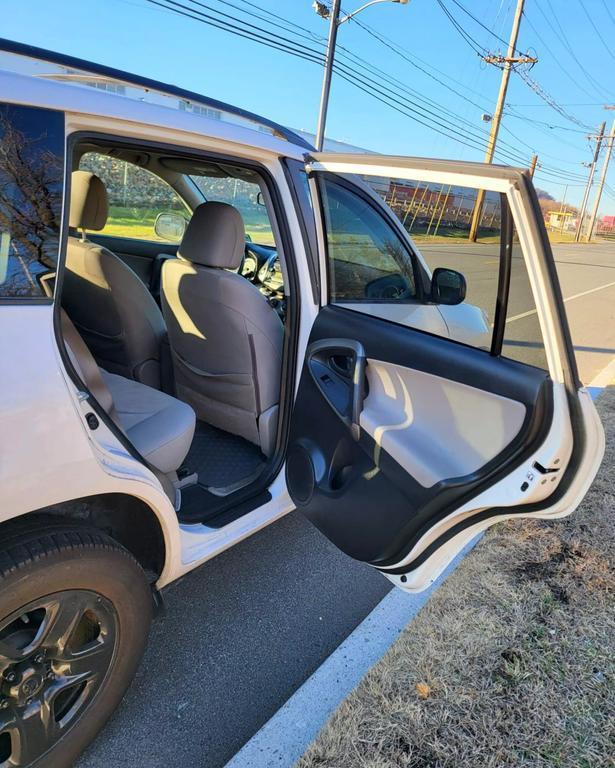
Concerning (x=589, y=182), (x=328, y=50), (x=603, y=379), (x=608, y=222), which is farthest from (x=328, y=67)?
(x=608, y=222)

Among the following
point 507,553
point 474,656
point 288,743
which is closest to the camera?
point 288,743

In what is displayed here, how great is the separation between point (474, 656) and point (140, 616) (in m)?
1.30

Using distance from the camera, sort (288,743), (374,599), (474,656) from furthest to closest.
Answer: (374,599) < (474,656) < (288,743)

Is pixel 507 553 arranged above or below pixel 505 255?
below

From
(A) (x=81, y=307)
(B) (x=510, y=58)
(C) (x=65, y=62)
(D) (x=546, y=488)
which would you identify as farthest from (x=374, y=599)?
(B) (x=510, y=58)

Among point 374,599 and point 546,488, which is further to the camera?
point 374,599

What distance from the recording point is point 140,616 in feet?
5.67

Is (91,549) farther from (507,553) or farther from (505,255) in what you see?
(507,553)

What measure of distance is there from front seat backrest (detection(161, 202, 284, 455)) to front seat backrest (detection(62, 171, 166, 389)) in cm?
22

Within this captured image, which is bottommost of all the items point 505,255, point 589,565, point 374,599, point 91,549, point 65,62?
point 374,599

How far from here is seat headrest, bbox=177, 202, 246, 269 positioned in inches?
99.0

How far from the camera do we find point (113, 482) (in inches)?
62.9

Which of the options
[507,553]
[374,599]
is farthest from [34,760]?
[507,553]

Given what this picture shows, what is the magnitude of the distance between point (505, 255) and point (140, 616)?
162 centimetres
